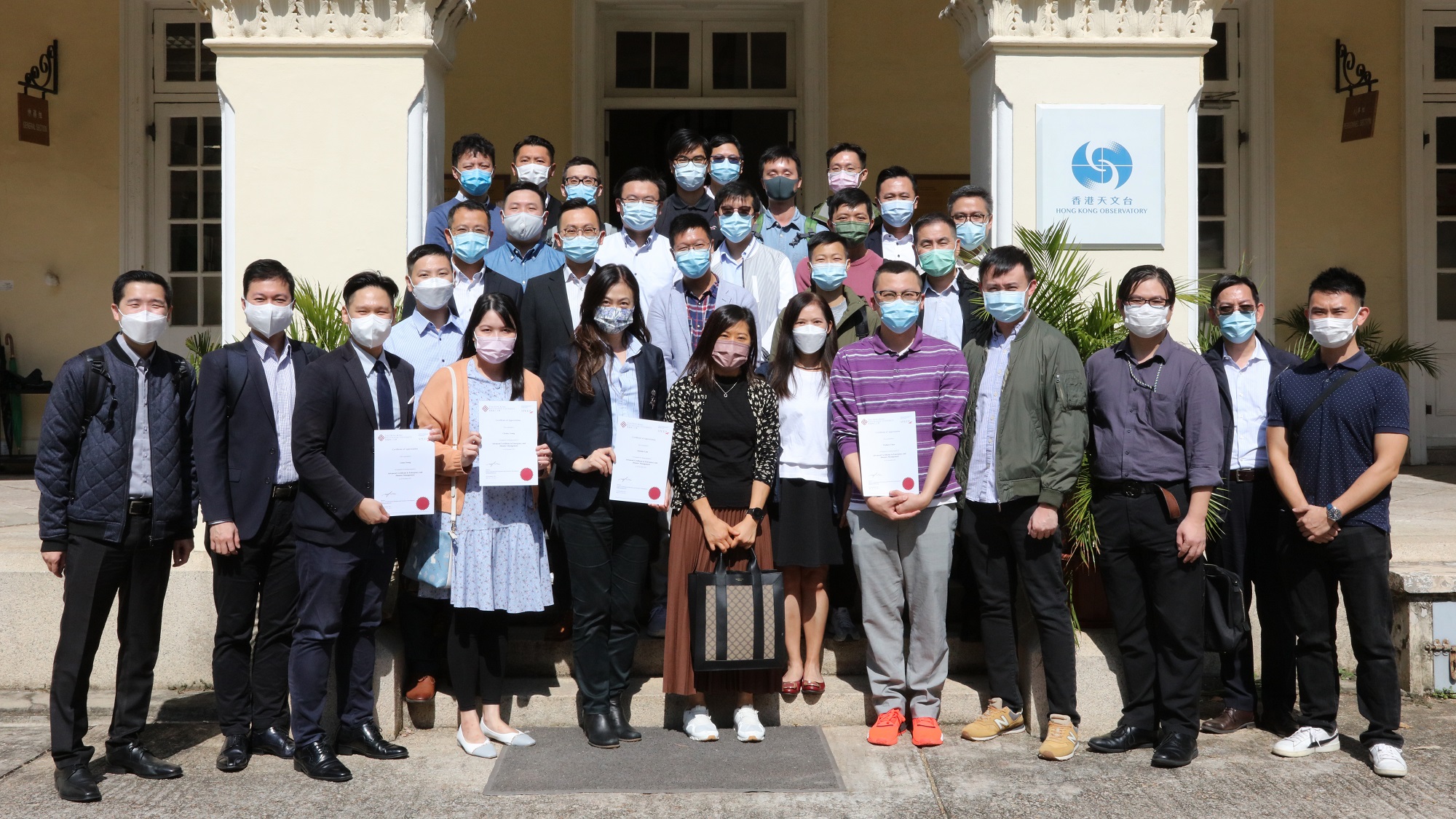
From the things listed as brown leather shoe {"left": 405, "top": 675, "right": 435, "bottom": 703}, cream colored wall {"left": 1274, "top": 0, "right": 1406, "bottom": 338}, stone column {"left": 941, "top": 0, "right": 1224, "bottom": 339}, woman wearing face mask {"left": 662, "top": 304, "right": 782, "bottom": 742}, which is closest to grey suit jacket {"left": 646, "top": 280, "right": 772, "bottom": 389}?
woman wearing face mask {"left": 662, "top": 304, "right": 782, "bottom": 742}

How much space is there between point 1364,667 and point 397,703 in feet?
12.9

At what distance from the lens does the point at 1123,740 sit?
5.17 metres

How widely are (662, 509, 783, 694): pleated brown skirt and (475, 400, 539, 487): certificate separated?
71 centimetres

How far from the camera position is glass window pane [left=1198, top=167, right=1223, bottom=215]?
1059cm

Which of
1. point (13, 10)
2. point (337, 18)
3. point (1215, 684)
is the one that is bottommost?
point (1215, 684)

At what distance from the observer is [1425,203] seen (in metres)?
10.5

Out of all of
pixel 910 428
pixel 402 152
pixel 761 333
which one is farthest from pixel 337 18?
pixel 910 428

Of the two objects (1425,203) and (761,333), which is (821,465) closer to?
(761,333)

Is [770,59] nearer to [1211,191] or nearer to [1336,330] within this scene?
[1211,191]

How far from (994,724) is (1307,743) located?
1.22 metres

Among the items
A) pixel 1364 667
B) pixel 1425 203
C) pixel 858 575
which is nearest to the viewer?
pixel 1364 667

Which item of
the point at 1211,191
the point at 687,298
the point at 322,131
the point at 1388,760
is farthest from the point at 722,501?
the point at 1211,191

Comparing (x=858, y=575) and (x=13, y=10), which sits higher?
(x=13, y=10)

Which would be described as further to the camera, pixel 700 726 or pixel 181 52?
pixel 181 52
